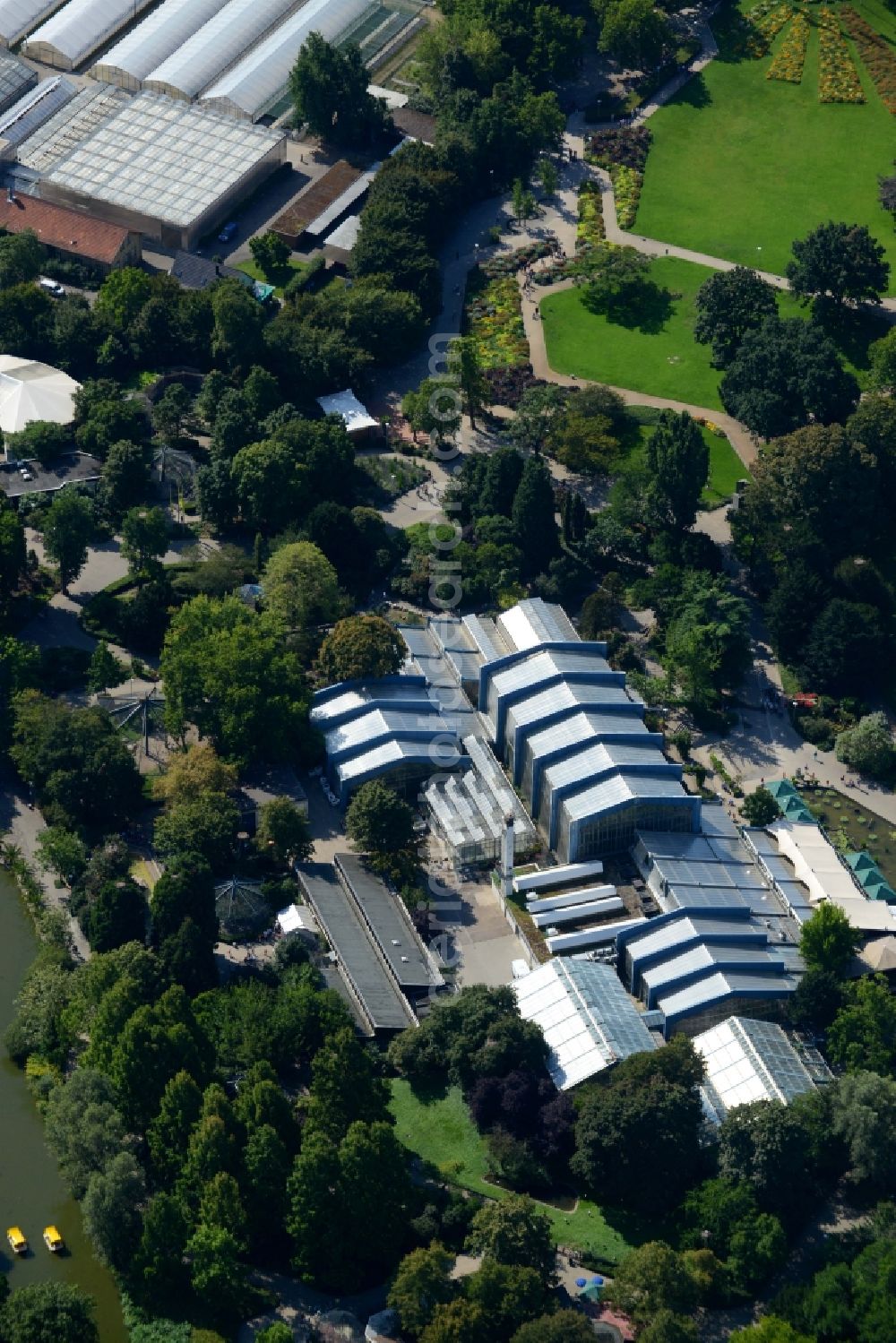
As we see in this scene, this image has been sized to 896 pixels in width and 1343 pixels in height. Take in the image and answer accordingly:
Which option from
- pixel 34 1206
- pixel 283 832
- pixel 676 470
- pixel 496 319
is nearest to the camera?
pixel 34 1206

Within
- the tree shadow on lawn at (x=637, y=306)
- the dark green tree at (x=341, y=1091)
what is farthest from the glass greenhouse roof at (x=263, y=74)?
the dark green tree at (x=341, y=1091)

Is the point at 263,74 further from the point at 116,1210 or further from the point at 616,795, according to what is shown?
the point at 116,1210

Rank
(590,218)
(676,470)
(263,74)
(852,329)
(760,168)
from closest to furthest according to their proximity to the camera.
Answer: (676,470), (852,329), (590,218), (760,168), (263,74)

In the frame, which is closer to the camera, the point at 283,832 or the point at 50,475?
the point at 283,832

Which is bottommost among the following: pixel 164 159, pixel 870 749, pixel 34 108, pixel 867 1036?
pixel 867 1036

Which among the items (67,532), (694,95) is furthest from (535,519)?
(694,95)

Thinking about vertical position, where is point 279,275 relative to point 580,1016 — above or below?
above
